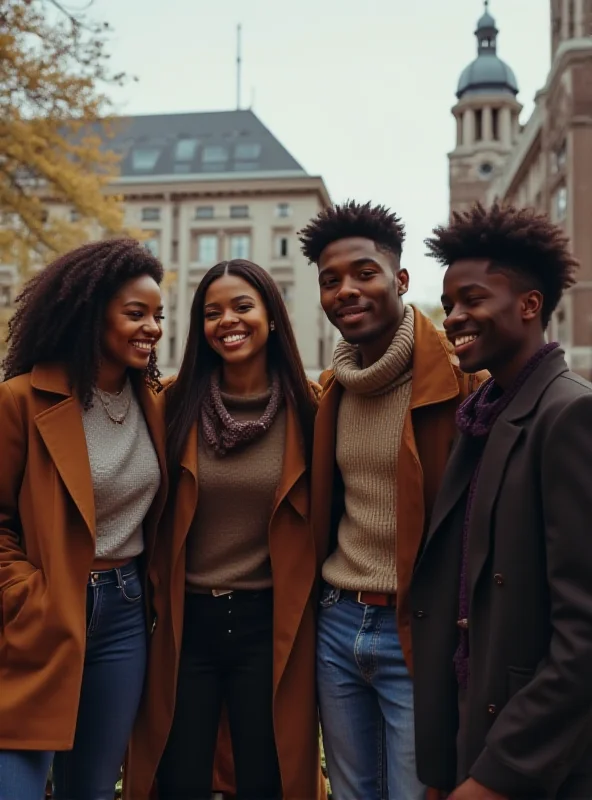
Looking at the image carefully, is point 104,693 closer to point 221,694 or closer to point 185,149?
point 221,694

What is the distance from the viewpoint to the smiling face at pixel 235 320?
11.1ft

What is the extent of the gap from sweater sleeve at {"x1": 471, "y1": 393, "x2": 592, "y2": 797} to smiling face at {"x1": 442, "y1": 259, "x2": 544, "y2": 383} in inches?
13.4

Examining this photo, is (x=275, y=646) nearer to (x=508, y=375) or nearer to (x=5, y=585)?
(x=5, y=585)

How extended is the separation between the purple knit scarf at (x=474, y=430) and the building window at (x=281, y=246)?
4322cm

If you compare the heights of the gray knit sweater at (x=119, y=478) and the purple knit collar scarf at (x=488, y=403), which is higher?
the purple knit collar scarf at (x=488, y=403)

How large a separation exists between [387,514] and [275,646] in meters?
0.68

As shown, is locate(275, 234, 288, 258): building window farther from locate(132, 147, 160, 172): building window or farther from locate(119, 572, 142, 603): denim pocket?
locate(119, 572, 142, 603): denim pocket

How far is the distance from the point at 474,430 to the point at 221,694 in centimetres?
157

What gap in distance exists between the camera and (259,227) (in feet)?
149

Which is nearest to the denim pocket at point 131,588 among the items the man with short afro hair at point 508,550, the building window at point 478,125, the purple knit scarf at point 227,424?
the purple knit scarf at point 227,424

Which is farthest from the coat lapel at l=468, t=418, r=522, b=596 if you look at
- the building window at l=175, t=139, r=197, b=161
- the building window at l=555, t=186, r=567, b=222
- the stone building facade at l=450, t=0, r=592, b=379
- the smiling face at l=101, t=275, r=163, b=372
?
the building window at l=175, t=139, r=197, b=161

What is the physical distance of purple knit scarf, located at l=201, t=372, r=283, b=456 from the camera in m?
3.29

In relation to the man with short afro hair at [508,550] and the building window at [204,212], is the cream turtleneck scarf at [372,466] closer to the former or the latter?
the man with short afro hair at [508,550]

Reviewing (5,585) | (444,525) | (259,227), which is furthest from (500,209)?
(259,227)
